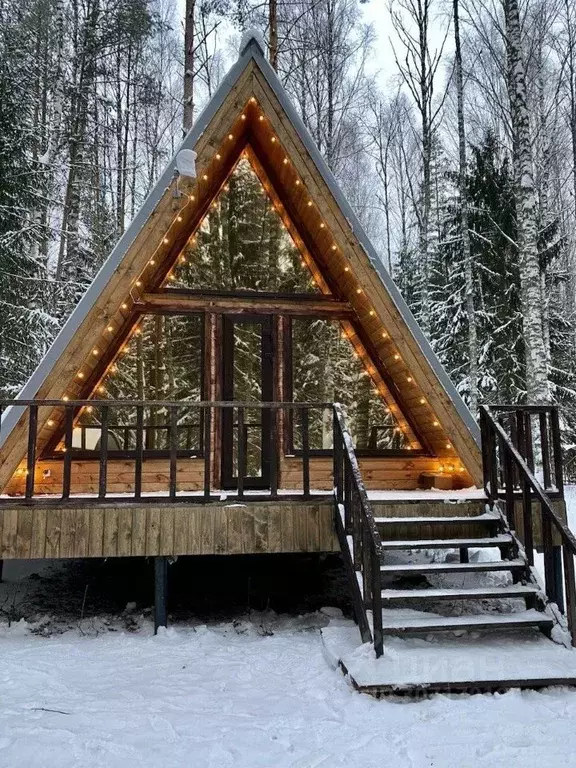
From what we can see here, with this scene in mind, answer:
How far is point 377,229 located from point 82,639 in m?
26.3

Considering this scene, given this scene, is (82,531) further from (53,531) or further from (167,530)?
(167,530)

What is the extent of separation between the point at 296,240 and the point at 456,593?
496 centimetres

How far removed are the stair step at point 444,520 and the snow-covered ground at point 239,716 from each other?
4.22 ft

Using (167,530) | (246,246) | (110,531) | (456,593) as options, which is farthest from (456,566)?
(246,246)

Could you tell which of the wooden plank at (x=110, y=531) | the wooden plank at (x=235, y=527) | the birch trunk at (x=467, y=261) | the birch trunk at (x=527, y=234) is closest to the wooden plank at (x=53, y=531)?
the wooden plank at (x=110, y=531)

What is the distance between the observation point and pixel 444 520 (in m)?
5.74

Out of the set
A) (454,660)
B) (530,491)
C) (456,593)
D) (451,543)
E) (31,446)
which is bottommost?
(454,660)

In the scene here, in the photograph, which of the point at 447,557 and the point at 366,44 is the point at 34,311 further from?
the point at 366,44

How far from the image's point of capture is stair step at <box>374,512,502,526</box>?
Result: 5.65 meters

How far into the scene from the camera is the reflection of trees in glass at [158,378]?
741 cm

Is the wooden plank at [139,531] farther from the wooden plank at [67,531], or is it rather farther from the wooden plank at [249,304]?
the wooden plank at [249,304]

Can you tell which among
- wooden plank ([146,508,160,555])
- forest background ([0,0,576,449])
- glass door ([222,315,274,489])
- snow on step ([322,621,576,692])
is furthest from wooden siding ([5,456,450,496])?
forest background ([0,0,576,449])

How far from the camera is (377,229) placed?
95.7ft

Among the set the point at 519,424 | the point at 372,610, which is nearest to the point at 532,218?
the point at 519,424
